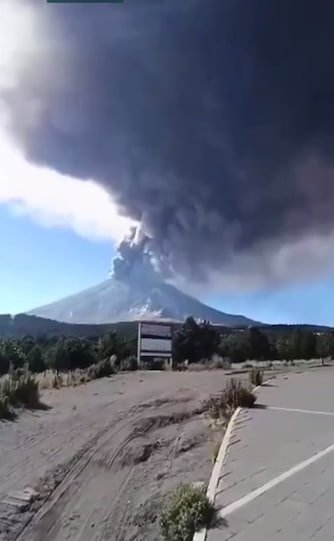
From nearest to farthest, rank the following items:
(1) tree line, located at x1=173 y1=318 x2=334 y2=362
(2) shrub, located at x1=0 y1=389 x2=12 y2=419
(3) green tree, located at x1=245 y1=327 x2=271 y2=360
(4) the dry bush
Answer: (2) shrub, located at x1=0 y1=389 x2=12 y2=419 < (4) the dry bush < (1) tree line, located at x1=173 y1=318 x2=334 y2=362 < (3) green tree, located at x1=245 y1=327 x2=271 y2=360

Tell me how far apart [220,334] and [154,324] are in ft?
65.5

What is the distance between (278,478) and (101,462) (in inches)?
126

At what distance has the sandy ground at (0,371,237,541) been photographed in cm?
680

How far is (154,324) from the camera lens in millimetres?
25047

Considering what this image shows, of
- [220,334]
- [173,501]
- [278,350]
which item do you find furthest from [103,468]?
[220,334]

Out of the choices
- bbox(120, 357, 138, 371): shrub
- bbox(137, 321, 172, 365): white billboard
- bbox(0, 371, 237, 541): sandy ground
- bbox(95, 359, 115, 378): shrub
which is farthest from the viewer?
bbox(137, 321, 172, 365): white billboard

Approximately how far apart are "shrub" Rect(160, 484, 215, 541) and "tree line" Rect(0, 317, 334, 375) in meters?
23.1

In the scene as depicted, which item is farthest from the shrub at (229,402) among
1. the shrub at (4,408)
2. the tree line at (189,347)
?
the tree line at (189,347)

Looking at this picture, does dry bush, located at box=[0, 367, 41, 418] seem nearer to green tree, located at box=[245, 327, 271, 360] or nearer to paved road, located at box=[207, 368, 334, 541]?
paved road, located at box=[207, 368, 334, 541]

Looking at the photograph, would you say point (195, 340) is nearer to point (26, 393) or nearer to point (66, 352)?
point (66, 352)

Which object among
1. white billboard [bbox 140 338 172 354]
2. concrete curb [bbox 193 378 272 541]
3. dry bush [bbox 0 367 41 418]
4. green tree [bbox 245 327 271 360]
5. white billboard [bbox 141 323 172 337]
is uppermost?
green tree [bbox 245 327 271 360]

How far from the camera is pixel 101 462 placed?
29.0 ft

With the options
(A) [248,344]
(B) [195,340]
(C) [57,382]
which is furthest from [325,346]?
(C) [57,382]

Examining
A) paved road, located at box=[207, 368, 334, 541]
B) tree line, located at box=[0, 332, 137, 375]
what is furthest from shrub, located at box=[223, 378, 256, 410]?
tree line, located at box=[0, 332, 137, 375]
